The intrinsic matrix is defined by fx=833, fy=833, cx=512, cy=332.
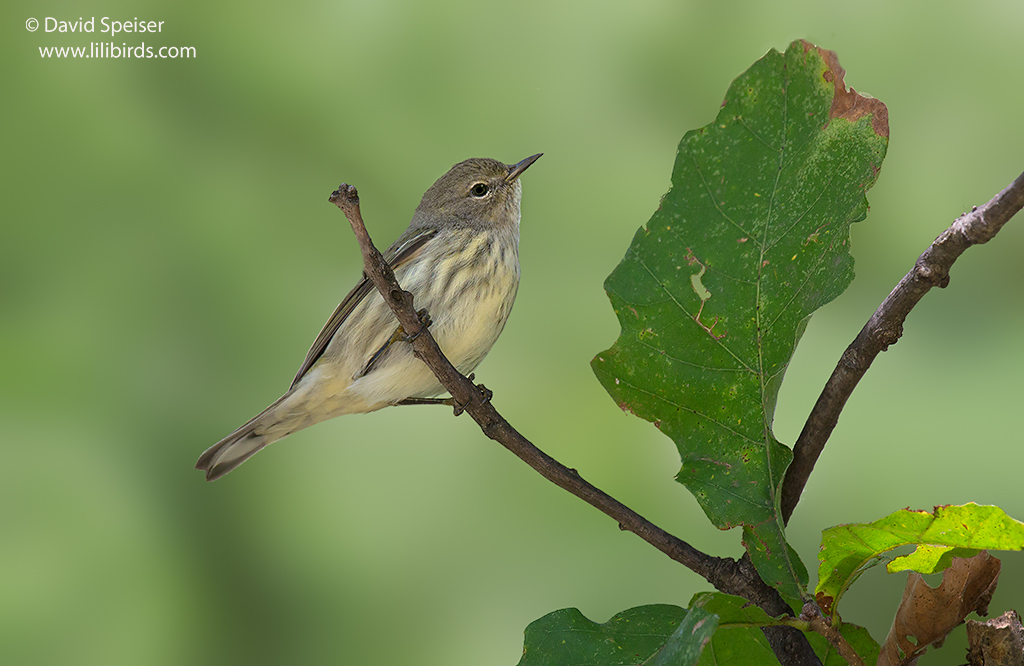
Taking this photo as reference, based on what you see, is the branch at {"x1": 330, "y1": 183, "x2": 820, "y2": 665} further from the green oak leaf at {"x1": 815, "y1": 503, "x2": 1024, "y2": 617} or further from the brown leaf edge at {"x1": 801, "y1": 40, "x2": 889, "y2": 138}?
the brown leaf edge at {"x1": 801, "y1": 40, "x2": 889, "y2": 138}

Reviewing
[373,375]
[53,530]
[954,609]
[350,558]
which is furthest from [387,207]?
[954,609]

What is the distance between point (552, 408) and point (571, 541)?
249 mm

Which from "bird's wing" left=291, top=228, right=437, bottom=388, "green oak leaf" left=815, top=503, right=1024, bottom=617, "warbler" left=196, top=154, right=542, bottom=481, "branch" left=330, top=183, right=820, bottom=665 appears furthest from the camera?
"bird's wing" left=291, top=228, right=437, bottom=388

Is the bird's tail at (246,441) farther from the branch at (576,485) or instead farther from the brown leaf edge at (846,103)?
the brown leaf edge at (846,103)

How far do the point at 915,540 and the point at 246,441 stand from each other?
44.3 inches

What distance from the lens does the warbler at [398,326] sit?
1.33 meters

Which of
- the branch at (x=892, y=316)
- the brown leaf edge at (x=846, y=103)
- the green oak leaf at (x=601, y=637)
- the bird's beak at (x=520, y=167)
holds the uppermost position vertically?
the bird's beak at (x=520, y=167)

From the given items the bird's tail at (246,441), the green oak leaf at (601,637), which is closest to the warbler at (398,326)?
the bird's tail at (246,441)

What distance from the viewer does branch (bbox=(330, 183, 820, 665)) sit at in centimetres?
63

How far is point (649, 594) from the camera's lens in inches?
59.9

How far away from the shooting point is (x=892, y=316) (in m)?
0.58

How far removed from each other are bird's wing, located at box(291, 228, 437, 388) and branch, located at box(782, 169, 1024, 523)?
92 centimetres

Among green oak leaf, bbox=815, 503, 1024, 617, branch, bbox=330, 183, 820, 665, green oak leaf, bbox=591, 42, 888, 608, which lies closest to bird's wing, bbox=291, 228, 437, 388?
branch, bbox=330, 183, 820, 665

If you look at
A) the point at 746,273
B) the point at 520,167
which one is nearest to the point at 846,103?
the point at 746,273
